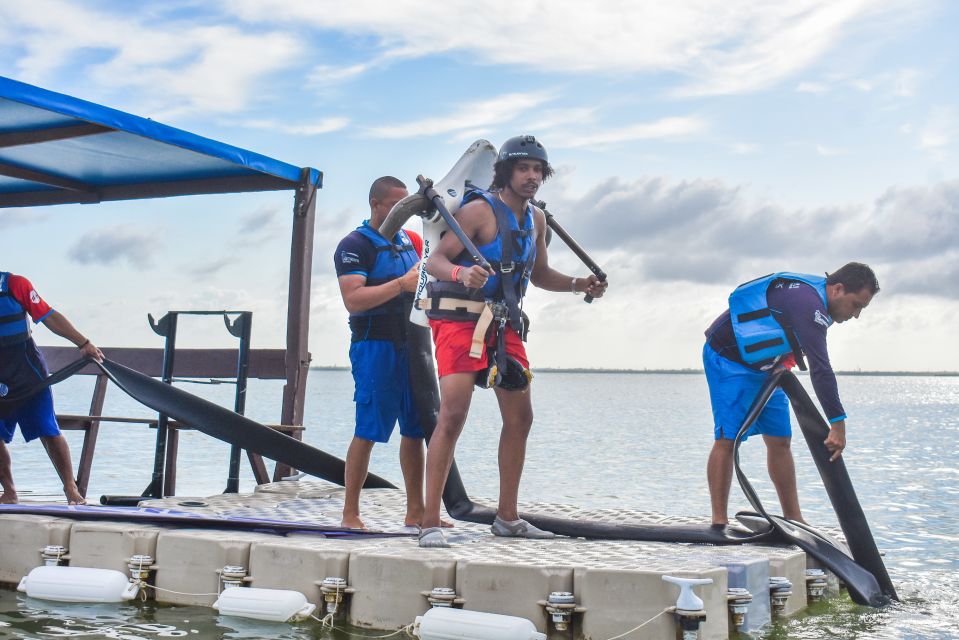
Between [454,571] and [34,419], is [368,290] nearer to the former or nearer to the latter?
[454,571]

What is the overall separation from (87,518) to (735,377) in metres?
3.85

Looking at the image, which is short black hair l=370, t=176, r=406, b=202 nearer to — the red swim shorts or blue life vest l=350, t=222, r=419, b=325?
blue life vest l=350, t=222, r=419, b=325

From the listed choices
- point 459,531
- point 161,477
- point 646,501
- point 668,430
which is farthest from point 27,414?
point 668,430

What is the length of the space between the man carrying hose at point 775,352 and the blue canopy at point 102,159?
13.3 feet

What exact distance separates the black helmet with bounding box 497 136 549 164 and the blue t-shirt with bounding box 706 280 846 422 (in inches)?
62.2

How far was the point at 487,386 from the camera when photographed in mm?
5066

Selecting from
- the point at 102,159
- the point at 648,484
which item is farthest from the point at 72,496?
the point at 648,484

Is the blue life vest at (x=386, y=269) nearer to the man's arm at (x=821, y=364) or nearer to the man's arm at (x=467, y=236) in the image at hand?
the man's arm at (x=467, y=236)

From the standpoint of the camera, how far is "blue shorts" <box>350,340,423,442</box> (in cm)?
570

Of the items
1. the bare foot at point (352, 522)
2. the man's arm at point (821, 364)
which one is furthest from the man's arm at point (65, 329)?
the man's arm at point (821, 364)

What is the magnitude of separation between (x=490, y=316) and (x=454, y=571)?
1.29m

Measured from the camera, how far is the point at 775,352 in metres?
5.75

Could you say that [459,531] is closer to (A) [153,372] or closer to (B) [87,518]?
(B) [87,518]

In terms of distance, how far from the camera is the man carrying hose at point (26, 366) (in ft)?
21.6
